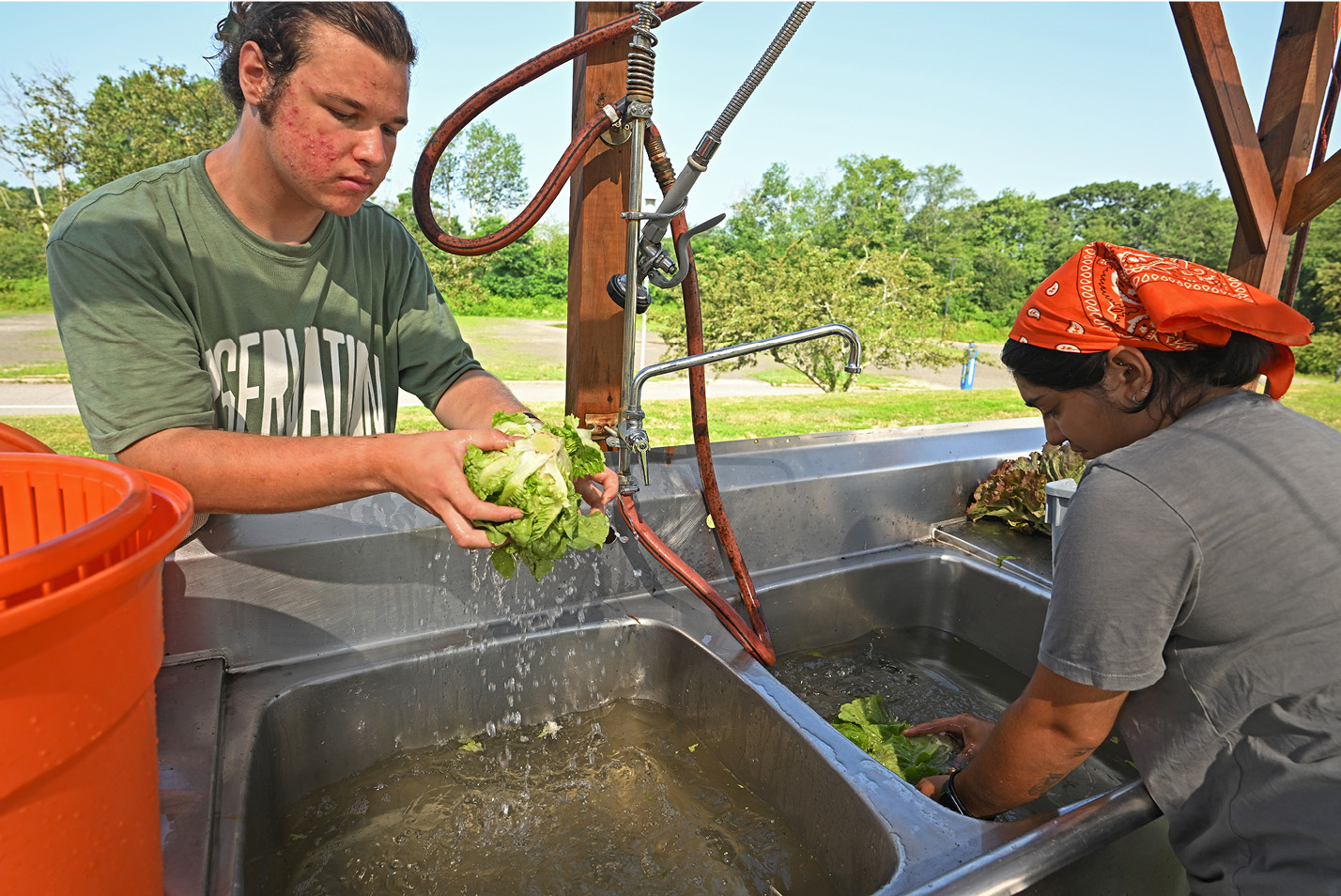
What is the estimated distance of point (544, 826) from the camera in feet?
5.63

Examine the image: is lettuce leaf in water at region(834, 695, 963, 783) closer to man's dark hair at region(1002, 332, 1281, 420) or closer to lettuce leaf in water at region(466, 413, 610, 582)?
lettuce leaf in water at region(466, 413, 610, 582)

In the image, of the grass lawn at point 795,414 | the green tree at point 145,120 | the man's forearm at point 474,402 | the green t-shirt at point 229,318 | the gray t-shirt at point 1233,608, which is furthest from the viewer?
the green tree at point 145,120

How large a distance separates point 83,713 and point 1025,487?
3005 millimetres

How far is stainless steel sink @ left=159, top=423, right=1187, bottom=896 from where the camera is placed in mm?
1442

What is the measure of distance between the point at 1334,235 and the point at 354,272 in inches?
1646

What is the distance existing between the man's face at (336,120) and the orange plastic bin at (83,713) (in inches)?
42.8

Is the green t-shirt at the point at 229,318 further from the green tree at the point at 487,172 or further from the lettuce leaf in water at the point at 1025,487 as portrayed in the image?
the green tree at the point at 487,172

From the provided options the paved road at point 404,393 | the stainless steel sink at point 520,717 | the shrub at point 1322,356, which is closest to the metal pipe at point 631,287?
the stainless steel sink at point 520,717

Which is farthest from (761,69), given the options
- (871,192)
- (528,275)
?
(871,192)

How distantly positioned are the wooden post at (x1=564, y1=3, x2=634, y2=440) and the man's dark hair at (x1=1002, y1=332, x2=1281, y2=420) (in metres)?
1.30

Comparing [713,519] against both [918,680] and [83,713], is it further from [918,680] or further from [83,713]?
[83,713]

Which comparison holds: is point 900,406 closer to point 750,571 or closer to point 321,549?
point 750,571

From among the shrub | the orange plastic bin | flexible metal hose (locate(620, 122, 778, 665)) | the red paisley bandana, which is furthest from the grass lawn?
the shrub

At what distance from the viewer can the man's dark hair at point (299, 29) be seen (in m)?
1.61
